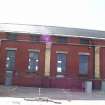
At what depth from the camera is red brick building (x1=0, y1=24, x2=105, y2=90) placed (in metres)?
21.8

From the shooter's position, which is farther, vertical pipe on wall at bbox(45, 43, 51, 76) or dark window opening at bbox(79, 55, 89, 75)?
dark window opening at bbox(79, 55, 89, 75)

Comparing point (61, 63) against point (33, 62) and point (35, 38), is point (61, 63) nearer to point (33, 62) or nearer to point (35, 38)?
point (33, 62)

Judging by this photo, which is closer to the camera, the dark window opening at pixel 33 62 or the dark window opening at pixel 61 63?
the dark window opening at pixel 33 62

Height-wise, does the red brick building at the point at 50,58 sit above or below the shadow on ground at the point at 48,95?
above

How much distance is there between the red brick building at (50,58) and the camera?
21844 mm

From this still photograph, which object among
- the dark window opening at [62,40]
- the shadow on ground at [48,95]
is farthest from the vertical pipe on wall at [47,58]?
the shadow on ground at [48,95]

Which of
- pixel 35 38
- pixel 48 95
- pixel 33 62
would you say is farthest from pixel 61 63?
pixel 48 95

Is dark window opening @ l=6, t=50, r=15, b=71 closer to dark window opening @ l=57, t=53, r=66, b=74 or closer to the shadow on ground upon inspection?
the shadow on ground

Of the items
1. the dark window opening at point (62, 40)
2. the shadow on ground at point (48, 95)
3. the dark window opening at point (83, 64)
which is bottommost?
the shadow on ground at point (48, 95)

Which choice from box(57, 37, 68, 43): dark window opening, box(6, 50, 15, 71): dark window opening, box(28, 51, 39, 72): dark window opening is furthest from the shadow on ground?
box(57, 37, 68, 43): dark window opening

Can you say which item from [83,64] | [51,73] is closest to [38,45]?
[51,73]

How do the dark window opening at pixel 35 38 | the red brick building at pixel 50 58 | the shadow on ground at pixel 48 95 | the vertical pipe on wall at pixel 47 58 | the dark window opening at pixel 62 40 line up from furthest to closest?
the dark window opening at pixel 62 40
the dark window opening at pixel 35 38
the vertical pipe on wall at pixel 47 58
the red brick building at pixel 50 58
the shadow on ground at pixel 48 95

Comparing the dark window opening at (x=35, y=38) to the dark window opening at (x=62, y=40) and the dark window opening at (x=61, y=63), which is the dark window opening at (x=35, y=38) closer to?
the dark window opening at (x=62, y=40)

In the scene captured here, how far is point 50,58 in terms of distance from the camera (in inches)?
875
